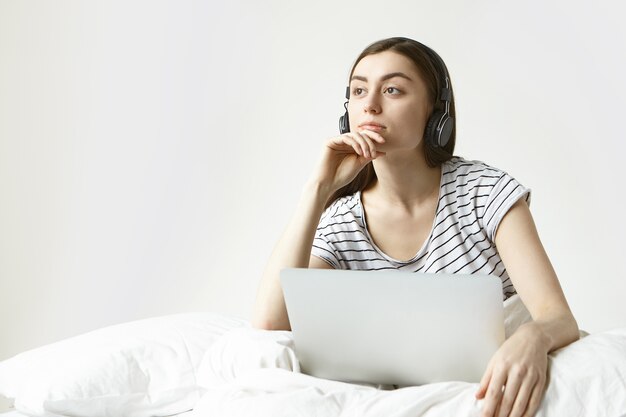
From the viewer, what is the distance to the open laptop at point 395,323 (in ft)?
4.58

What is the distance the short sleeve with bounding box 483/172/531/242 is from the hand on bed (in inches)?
19.6

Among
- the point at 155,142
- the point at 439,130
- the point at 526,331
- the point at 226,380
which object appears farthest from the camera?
the point at 155,142

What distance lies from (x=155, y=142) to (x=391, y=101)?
171 cm

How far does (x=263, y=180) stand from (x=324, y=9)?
28.0 inches

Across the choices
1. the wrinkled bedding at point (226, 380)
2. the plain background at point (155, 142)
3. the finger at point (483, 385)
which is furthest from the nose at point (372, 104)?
the plain background at point (155, 142)

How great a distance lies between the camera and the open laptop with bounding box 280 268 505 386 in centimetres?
140

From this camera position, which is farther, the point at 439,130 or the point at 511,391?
the point at 439,130

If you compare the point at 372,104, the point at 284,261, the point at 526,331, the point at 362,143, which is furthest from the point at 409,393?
the point at 372,104

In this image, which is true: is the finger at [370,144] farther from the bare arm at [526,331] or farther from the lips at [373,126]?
the bare arm at [526,331]

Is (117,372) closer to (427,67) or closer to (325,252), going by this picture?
(325,252)

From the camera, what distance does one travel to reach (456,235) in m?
1.98

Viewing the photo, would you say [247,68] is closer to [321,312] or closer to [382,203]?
[382,203]

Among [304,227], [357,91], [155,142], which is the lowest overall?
[304,227]

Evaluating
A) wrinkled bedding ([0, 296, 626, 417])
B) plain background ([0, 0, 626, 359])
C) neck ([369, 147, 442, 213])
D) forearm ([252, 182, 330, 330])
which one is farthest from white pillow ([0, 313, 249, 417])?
plain background ([0, 0, 626, 359])
